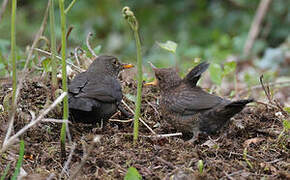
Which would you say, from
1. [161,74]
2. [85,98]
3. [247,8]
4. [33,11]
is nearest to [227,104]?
[161,74]

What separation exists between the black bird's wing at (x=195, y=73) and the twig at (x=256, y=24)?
6073 millimetres

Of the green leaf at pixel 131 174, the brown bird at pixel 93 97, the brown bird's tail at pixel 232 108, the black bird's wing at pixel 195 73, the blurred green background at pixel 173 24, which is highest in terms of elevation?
the blurred green background at pixel 173 24

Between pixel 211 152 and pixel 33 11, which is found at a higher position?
pixel 33 11

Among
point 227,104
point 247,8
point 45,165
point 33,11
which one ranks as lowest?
point 45,165

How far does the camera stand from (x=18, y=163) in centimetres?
359

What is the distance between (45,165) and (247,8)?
8.80 metres

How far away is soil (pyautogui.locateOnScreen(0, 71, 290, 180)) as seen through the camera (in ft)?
12.8

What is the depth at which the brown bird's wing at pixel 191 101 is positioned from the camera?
4.82m

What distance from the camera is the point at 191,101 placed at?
4895 mm

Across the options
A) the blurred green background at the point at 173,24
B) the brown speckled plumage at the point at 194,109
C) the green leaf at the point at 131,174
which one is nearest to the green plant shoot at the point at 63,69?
the green leaf at the point at 131,174

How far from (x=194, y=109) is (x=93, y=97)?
3.23ft

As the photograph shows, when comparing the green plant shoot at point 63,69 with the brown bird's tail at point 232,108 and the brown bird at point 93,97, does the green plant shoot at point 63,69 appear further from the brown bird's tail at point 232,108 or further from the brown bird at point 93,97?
the brown bird's tail at point 232,108

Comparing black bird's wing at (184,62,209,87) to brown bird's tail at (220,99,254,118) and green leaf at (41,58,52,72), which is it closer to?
brown bird's tail at (220,99,254,118)

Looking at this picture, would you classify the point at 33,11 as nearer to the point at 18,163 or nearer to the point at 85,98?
the point at 85,98
